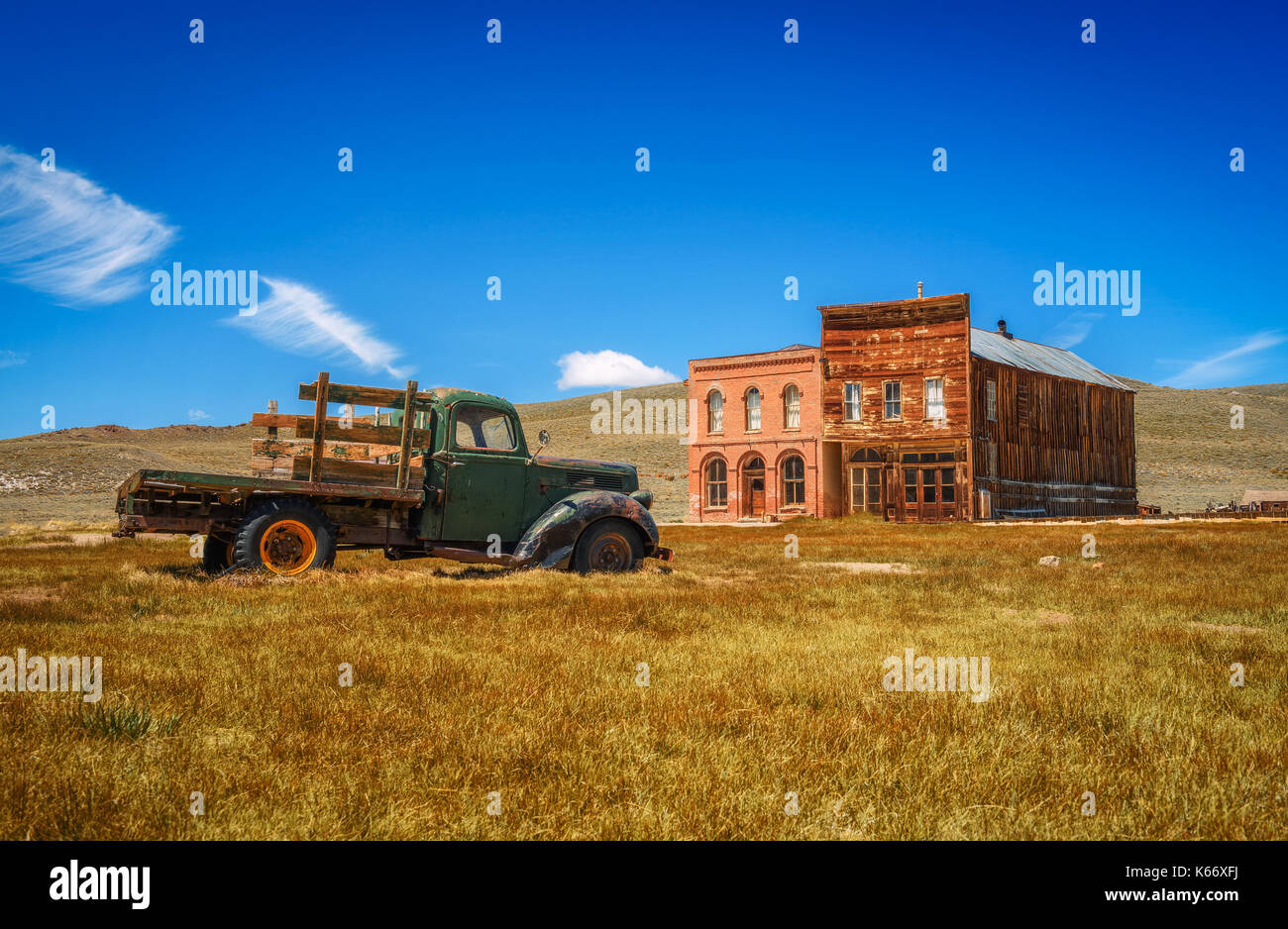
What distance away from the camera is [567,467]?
38.2 feet

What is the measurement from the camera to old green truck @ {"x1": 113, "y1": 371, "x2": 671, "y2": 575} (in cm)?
936

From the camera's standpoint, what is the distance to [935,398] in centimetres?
3203

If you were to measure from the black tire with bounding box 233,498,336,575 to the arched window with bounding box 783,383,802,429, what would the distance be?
88.0 ft

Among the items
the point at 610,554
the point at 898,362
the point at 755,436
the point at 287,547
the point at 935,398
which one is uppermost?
the point at 898,362

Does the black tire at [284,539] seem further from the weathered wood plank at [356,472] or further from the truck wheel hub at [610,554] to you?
the truck wheel hub at [610,554]

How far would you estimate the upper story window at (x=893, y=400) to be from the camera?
3275 cm

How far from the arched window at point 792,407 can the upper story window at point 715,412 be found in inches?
114

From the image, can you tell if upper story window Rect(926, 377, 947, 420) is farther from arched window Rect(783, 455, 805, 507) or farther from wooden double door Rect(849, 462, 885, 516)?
arched window Rect(783, 455, 805, 507)

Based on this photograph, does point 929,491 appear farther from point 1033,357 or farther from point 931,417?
point 1033,357

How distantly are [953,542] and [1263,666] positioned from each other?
14290 millimetres

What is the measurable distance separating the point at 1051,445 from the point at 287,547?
35.4m
